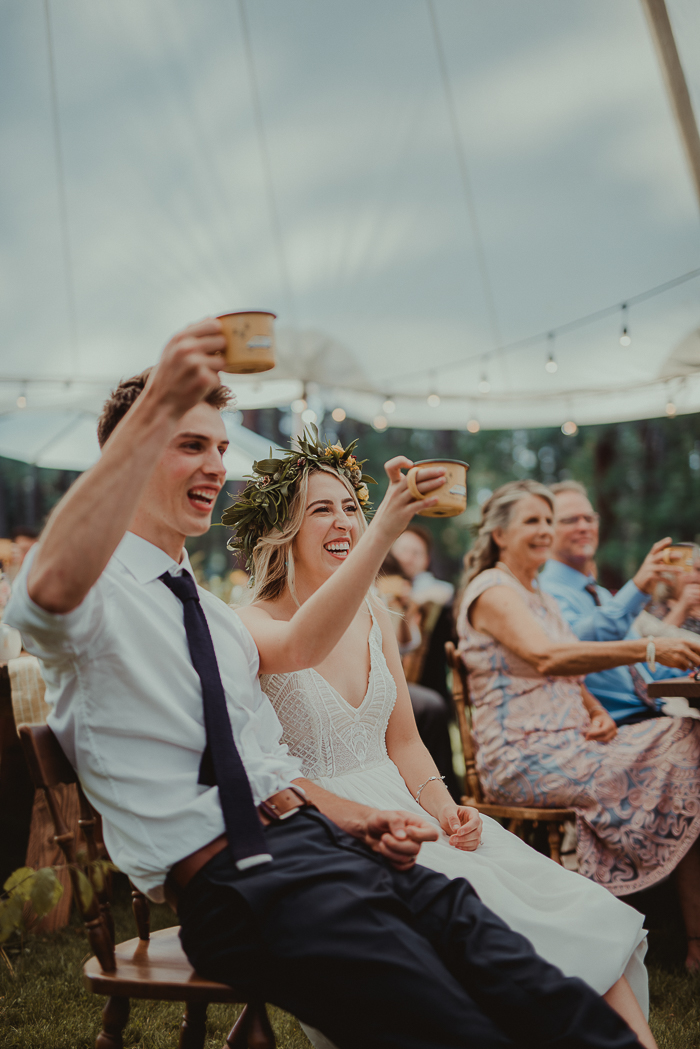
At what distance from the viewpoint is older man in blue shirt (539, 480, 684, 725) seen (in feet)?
12.9

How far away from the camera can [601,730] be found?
3.49 m

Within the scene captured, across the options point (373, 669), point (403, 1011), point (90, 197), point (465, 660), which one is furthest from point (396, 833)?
point (90, 197)

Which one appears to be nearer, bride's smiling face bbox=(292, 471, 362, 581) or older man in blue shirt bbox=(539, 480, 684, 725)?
bride's smiling face bbox=(292, 471, 362, 581)

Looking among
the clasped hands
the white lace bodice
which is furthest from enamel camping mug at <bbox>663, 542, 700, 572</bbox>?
the clasped hands

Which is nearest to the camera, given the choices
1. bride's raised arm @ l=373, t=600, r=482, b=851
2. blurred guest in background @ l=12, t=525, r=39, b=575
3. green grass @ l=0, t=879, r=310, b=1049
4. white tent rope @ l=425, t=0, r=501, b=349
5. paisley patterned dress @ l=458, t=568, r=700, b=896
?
bride's raised arm @ l=373, t=600, r=482, b=851

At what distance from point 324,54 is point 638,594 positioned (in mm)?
4923

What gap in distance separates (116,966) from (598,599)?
3.78m

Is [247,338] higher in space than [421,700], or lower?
higher

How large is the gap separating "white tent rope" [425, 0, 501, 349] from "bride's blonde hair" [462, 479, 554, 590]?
3647mm

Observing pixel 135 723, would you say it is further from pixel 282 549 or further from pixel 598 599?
pixel 598 599

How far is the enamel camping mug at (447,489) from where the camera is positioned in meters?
1.63

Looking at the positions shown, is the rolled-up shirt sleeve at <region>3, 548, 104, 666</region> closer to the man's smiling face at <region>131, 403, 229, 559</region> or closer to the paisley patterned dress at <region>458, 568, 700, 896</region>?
the man's smiling face at <region>131, 403, 229, 559</region>

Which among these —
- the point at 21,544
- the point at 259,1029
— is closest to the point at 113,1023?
the point at 259,1029

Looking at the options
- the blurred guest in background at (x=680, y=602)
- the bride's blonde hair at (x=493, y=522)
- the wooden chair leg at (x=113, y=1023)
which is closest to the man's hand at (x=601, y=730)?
the blurred guest in background at (x=680, y=602)
